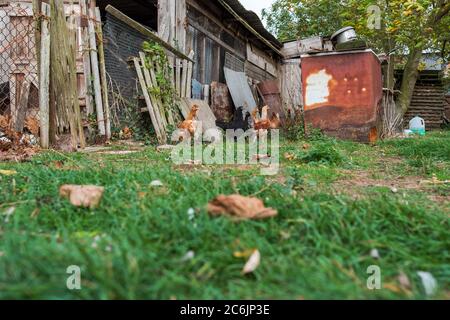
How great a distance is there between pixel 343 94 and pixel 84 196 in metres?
5.78

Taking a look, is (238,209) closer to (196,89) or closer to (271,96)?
(196,89)

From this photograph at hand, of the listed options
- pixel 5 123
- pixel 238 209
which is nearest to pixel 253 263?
pixel 238 209

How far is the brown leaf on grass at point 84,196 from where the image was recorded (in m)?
1.91

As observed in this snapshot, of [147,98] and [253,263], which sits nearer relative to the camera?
[253,263]

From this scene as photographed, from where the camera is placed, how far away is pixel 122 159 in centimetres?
421

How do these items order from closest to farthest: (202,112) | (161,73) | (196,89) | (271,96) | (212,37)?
(161,73) < (202,112) < (196,89) < (212,37) < (271,96)

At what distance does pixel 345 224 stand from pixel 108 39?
20.3 ft

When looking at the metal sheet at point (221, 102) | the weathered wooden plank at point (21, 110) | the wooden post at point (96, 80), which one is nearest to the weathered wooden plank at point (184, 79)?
the metal sheet at point (221, 102)

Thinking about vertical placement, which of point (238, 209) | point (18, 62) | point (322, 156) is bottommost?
point (238, 209)

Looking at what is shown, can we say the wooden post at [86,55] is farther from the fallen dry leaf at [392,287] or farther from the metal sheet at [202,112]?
the fallen dry leaf at [392,287]

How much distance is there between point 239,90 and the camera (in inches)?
409

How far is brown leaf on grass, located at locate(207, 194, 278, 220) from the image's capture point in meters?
1.68

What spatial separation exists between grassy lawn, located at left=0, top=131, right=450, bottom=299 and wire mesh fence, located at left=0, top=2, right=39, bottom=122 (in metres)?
4.12
